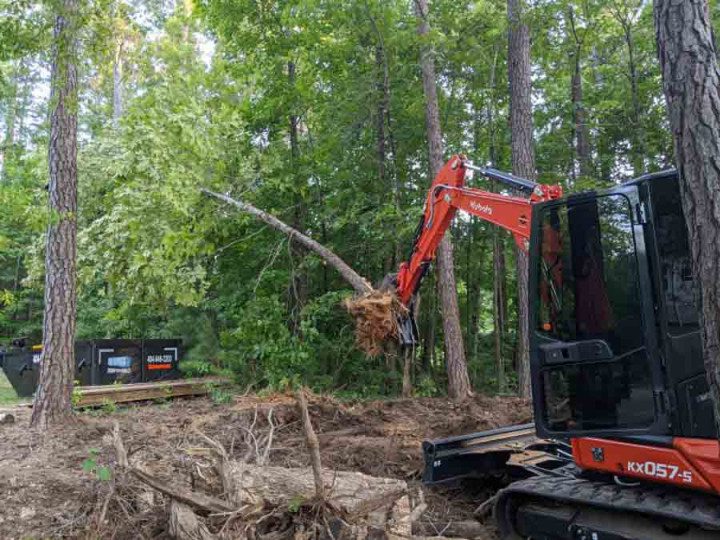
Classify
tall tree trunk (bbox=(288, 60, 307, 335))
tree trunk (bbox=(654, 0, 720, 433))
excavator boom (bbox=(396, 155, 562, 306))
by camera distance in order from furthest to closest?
tall tree trunk (bbox=(288, 60, 307, 335))
excavator boom (bbox=(396, 155, 562, 306))
tree trunk (bbox=(654, 0, 720, 433))

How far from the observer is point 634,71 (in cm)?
1283

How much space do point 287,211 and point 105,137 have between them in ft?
12.9

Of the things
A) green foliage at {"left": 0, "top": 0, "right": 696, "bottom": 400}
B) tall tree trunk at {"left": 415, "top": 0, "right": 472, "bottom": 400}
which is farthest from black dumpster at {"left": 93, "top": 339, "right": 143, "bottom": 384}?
tall tree trunk at {"left": 415, "top": 0, "right": 472, "bottom": 400}

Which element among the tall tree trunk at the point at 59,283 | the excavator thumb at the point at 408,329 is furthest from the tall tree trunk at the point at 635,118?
the tall tree trunk at the point at 59,283

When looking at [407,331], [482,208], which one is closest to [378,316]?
[407,331]

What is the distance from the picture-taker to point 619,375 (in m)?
3.84

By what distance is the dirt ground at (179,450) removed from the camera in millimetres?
4395

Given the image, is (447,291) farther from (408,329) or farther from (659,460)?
(659,460)

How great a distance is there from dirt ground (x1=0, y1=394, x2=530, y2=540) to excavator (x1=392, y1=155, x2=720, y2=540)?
102 cm

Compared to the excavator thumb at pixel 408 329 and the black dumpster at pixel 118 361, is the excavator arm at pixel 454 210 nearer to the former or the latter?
the excavator thumb at pixel 408 329

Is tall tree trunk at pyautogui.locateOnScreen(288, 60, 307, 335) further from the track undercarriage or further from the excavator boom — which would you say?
the track undercarriage

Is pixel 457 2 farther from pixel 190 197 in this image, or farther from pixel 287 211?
pixel 190 197

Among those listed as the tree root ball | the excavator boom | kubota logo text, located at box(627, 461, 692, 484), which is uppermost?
the excavator boom

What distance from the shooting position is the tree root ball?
6.93 m
